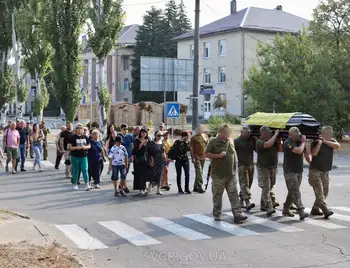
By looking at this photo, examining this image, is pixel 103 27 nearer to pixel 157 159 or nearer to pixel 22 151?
pixel 22 151

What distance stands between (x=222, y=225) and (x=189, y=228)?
65cm

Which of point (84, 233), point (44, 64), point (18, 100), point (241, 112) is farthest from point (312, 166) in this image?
point (241, 112)

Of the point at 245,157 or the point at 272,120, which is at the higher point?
the point at 272,120

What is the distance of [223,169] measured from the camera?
389 inches

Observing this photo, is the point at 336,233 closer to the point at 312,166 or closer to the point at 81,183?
the point at 312,166

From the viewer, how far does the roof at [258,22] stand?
55841 millimetres


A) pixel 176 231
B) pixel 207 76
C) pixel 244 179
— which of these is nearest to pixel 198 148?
pixel 244 179

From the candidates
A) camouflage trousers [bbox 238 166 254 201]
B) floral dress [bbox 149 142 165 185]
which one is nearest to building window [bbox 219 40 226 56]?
floral dress [bbox 149 142 165 185]

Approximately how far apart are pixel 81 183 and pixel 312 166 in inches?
288

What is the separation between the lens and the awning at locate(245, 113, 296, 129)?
10.6 m

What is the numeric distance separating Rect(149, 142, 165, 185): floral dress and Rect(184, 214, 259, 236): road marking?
2800 millimetres

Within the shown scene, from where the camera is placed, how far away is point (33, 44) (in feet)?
109

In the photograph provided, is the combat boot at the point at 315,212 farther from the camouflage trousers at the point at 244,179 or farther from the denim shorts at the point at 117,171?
the denim shorts at the point at 117,171

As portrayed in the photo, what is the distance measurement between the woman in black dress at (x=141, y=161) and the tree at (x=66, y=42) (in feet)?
54.7
